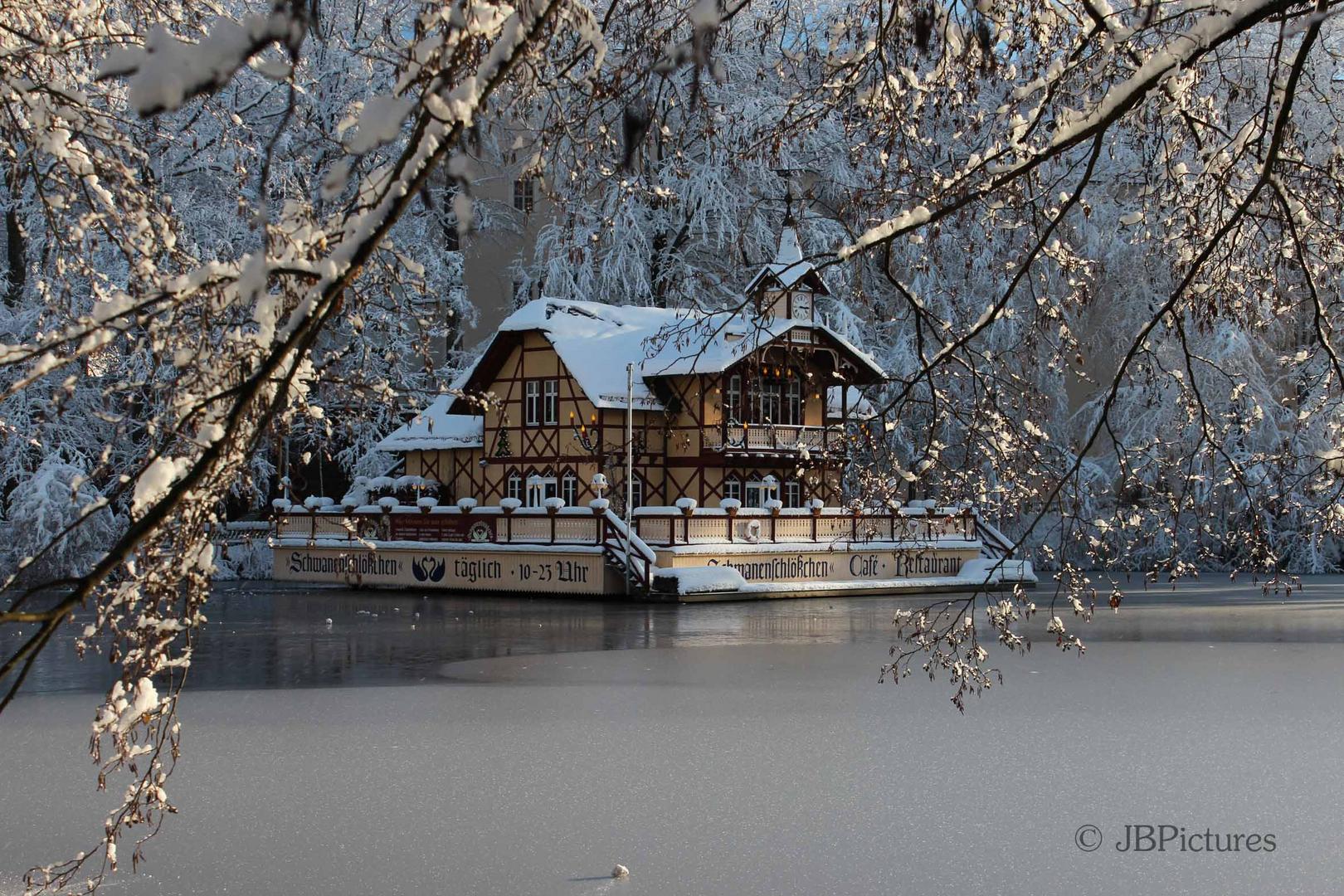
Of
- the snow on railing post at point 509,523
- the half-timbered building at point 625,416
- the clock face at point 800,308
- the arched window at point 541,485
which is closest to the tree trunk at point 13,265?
the half-timbered building at point 625,416

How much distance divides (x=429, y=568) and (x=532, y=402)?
5.03 metres

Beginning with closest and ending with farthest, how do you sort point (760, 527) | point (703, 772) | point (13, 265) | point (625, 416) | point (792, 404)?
point (703, 772), point (760, 527), point (625, 416), point (792, 404), point (13, 265)

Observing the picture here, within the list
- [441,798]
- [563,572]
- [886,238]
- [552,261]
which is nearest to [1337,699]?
[441,798]

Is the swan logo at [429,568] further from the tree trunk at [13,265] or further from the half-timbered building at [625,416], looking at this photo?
the tree trunk at [13,265]

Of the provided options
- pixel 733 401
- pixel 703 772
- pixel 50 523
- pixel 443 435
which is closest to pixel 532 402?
pixel 443 435

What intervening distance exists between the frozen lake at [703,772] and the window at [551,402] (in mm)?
15759

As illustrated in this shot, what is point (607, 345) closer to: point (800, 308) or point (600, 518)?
point (800, 308)

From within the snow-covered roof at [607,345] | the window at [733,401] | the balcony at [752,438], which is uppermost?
the snow-covered roof at [607,345]

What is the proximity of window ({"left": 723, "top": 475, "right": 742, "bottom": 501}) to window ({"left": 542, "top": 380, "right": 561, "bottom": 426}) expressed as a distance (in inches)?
152

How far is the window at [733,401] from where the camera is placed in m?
34.2

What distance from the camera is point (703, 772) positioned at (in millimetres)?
10805

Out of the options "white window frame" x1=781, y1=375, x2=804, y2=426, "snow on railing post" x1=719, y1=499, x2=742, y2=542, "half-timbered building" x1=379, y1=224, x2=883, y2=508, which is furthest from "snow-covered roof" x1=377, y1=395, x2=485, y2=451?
"snow on railing post" x1=719, y1=499, x2=742, y2=542

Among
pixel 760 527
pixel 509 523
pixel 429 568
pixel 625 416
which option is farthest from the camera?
pixel 625 416

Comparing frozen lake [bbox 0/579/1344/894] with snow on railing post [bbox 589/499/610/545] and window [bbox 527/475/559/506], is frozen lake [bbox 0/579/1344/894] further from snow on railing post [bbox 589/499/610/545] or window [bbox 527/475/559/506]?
window [bbox 527/475/559/506]
